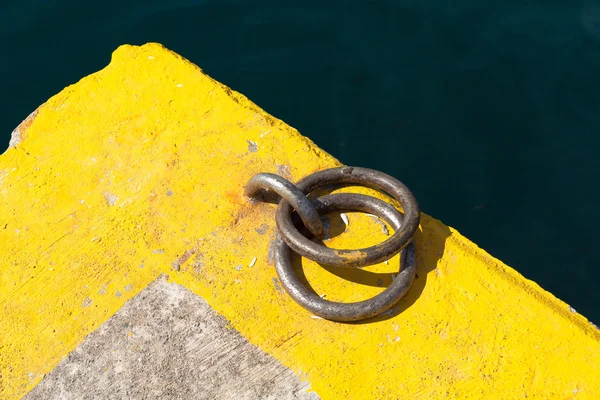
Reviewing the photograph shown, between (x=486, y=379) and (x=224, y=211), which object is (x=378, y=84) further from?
(x=486, y=379)

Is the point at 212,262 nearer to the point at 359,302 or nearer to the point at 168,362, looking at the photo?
the point at 168,362

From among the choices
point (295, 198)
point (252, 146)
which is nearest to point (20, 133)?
point (252, 146)

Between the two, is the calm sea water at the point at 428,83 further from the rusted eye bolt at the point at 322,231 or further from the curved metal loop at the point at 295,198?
the curved metal loop at the point at 295,198

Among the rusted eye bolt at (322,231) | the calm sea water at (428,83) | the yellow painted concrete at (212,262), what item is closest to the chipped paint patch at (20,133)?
the yellow painted concrete at (212,262)

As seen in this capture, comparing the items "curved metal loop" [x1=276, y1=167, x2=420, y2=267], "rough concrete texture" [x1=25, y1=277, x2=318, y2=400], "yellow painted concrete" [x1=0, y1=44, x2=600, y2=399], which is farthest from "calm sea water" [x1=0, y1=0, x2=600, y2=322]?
"rough concrete texture" [x1=25, y1=277, x2=318, y2=400]

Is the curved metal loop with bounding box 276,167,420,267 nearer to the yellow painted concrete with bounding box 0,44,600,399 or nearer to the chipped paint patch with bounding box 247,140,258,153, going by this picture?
the yellow painted concrete with bounding box 0,44,600,399

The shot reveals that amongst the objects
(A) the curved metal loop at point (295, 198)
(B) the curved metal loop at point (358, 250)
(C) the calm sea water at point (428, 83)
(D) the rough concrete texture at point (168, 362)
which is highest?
(A) the curved metal loop at point (295, 198)
